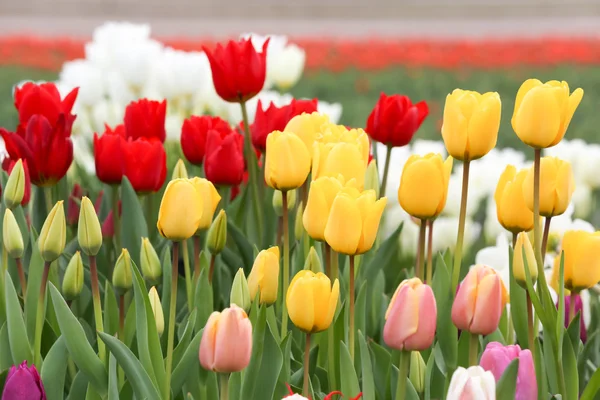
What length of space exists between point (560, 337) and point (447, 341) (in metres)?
0.19

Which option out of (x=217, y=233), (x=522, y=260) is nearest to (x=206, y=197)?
(x=217, y=233)

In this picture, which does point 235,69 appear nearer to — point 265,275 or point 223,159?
point 223,159

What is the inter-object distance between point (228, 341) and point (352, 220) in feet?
0.75

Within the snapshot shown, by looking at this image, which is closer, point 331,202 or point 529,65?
point 331,202

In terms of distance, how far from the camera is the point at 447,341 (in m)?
1.29

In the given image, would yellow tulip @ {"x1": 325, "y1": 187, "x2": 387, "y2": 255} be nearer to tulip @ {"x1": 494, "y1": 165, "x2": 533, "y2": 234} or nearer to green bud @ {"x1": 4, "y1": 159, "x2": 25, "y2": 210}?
tulip @ {"x1": 494, "y1": 165, "x2": 533, "y2": 234}

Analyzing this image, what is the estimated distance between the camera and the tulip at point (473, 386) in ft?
Answer: 2.94

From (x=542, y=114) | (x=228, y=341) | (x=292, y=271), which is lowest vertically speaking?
(x=292, y=271)

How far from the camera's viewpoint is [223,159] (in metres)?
1.52

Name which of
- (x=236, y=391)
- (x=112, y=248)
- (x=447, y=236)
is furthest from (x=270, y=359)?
(x=447, y=236)

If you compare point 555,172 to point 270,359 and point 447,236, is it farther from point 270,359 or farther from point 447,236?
point 447,236

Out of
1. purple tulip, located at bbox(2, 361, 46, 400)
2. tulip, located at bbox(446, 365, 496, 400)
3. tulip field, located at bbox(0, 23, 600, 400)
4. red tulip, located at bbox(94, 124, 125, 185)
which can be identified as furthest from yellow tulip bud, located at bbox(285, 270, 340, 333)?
red tulip, located at bbox(94, 124, 125, 185)

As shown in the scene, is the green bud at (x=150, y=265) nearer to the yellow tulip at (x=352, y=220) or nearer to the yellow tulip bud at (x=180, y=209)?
the yellow tulip bud at (x=180, y=209)

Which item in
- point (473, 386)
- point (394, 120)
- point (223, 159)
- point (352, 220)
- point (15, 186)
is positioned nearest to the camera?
point (473, 386)
